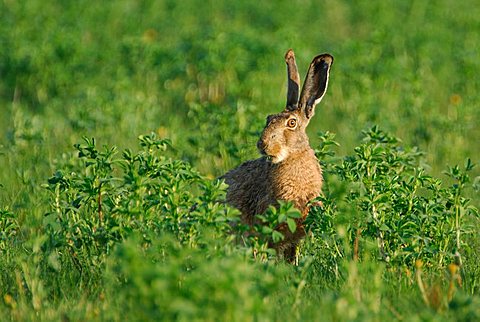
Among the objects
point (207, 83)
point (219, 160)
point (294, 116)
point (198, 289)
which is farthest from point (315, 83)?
point (207, 83)

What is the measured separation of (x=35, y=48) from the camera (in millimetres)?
11273

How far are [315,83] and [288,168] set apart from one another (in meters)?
0.66

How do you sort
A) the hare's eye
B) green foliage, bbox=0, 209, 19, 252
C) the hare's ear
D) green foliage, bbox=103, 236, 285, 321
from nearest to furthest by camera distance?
1. green foliage, bbox=103, 236, 285, 321
2. green foliage, bbox=0, 209, 19, 252
3. the hare's eye
4. the hare's ear

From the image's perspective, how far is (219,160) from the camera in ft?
28.2

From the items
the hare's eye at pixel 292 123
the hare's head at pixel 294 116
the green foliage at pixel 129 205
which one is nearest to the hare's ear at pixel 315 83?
the hare's head at pixel 294 116

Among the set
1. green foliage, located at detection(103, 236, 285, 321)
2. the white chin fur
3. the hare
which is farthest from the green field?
the white chin fur

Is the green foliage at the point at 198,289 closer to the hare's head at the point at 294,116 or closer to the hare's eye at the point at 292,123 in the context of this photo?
the hare's head at the point at 294,116

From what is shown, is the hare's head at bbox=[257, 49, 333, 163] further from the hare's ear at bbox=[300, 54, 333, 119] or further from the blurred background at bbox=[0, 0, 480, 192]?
the blurred background at bbox=[0, 0, 480, 192]

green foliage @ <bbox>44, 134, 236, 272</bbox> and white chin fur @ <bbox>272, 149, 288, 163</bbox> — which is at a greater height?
white chin fur @ <bbox>272, 149, 288, 163</bbox>

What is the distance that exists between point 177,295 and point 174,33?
32.9 feet

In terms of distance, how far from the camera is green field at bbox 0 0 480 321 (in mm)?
4980

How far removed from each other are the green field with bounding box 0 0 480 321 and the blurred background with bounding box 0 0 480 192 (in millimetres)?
26

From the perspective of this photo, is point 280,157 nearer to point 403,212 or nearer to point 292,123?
point 292,123

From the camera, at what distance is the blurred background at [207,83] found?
8.69 m
